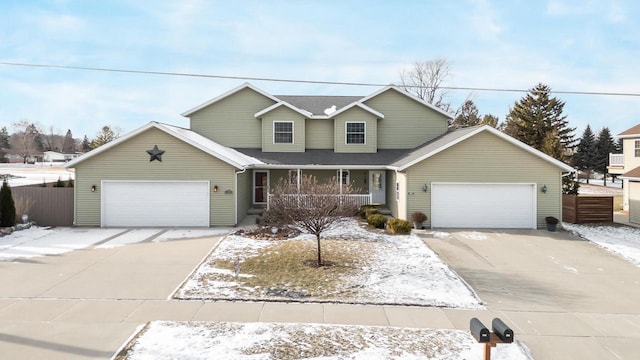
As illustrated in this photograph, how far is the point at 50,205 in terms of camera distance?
16.7 meters

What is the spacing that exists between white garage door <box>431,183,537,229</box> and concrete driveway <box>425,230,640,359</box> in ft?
5.26

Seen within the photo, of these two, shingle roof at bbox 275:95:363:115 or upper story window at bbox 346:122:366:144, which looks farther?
shingle roof at bbox 275:95:363:115

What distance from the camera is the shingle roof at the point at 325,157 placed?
20.2 meters

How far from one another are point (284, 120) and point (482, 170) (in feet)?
35.8

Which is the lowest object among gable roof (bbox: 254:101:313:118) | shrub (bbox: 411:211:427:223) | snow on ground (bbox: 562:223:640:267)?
snow on ground (bbox: 562:223:640:267)

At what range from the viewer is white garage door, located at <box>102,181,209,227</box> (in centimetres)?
1666

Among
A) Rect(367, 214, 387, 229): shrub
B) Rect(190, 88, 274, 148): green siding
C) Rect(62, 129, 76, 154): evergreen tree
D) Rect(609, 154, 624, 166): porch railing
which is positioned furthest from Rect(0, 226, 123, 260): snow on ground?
Rect(62, 129, 76, 154): evergreen tree

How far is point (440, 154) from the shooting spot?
1675 cm

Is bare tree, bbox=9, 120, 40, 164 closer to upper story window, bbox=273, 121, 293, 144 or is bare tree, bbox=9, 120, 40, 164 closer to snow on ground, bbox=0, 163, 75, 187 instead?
snow on ground, bbox=0, 163, 75, 187

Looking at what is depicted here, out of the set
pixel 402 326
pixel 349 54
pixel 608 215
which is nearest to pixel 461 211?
pixel 608 215

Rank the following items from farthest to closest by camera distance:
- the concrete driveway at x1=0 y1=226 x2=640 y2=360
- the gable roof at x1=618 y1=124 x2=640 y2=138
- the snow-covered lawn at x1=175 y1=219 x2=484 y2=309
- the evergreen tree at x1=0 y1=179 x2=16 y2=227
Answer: the gable roof at x1=618 y1=124 x2=640 y2=138 → the evergreen tree at x1=0 y1=179 x2=16 y2=227 → the snow-covered lawn at x1=175 y1=219 x2=484 y2=309 → the concrete driveway at x1=0 y1=226 x2=640 y2=360

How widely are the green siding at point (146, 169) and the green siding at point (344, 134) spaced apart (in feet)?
24.5

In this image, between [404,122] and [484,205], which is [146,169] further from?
[484,205]

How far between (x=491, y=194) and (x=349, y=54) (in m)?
9.74
